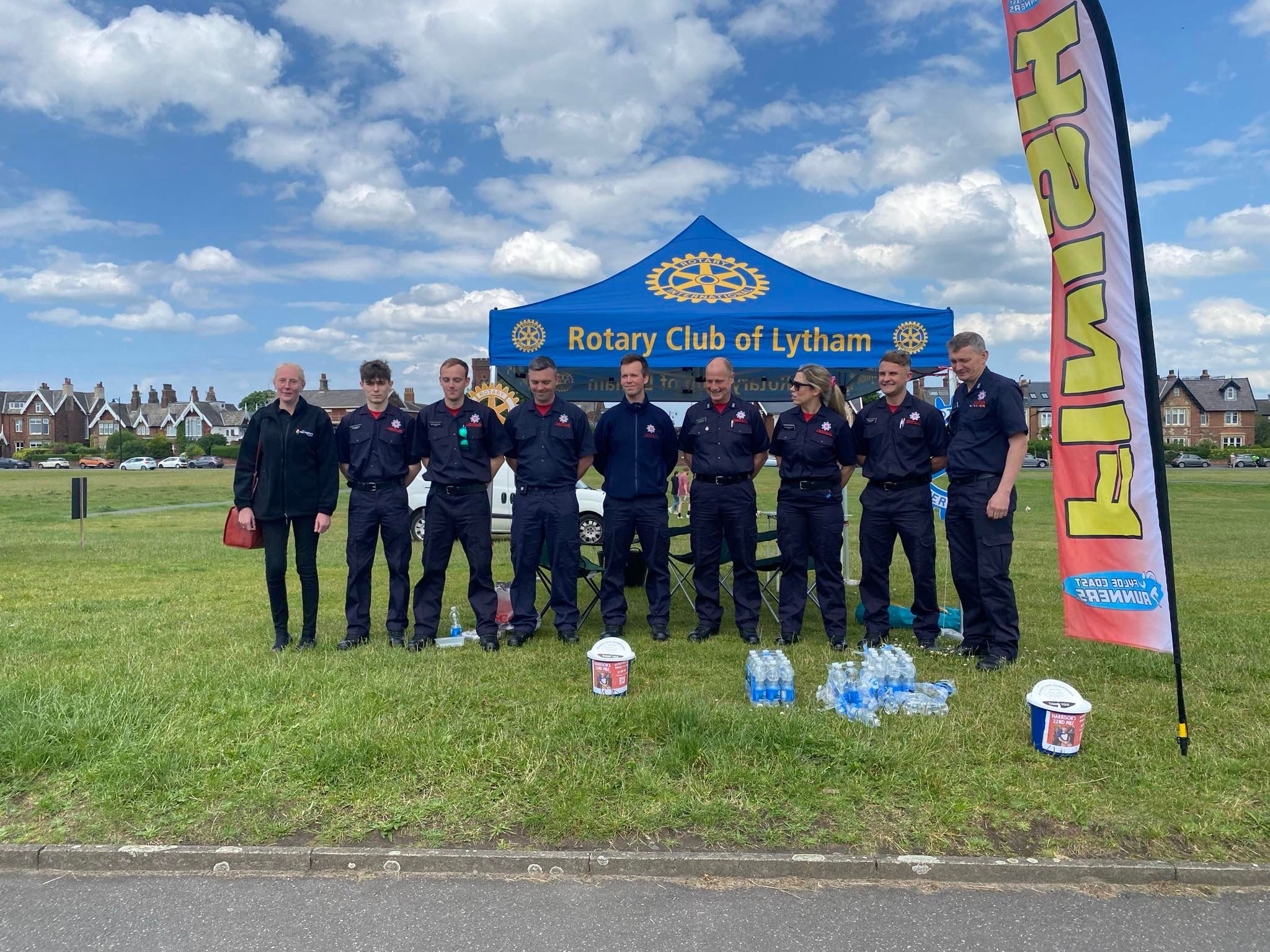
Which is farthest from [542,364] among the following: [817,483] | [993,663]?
[993,663]

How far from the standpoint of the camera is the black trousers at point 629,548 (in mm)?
6336

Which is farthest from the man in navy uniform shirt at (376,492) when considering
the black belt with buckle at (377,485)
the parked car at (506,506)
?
the parked car at (506,506)

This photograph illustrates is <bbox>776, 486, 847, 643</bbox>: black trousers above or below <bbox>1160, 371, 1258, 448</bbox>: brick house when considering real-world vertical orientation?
→ below

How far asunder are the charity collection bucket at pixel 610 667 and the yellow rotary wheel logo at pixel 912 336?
3.64 meters

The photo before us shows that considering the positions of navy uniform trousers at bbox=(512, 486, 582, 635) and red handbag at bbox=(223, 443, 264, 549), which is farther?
navy uniform trousers at bbox=(512, 486, 582, 635)

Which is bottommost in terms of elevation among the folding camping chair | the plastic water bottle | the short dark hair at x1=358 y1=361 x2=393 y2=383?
the plastic water bottle

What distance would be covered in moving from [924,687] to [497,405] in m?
4.22

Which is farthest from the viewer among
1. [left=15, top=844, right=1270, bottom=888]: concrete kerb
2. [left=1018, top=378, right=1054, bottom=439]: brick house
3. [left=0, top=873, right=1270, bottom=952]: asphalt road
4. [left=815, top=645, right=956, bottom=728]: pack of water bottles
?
[left=1018, top=378, right=1054, bottom=439]: brick house

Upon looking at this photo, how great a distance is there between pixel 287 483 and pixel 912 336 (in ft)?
16.0

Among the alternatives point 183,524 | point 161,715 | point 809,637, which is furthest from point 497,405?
point 183,524

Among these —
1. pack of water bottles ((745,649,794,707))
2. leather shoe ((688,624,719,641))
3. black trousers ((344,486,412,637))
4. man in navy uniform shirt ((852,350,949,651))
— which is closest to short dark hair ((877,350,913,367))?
man in navy uniform shirt ((852,350,949,651))

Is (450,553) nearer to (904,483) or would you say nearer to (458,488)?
(458,488)

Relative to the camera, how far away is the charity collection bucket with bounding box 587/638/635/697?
477 cm

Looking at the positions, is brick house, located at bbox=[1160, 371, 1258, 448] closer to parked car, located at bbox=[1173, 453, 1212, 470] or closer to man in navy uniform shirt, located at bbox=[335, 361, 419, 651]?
parked car, located at bbox=[1173, 453, 1212, 470]
